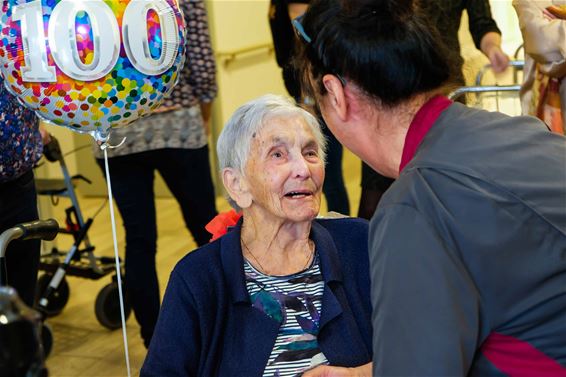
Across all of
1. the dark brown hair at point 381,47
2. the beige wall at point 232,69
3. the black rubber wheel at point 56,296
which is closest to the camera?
the dark brown hair at point 381,47

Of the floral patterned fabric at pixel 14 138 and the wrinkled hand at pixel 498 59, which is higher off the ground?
the floral patterned fabric at pixel 14 138

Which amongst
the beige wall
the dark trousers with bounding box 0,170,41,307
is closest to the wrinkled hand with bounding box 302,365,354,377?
the dark trousers with bounding box 0,170,41,307

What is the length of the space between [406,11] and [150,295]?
2208 mm

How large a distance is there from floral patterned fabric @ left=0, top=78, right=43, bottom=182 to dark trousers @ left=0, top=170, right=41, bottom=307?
0.04 metres

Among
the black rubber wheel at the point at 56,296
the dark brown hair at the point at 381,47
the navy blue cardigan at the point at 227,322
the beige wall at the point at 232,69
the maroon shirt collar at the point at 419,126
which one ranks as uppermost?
the dark brown hair at the point at 381,47

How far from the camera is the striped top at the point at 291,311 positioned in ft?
6.40

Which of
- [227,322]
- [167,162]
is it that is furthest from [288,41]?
[227,322]

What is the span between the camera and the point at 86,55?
1942 millimetres

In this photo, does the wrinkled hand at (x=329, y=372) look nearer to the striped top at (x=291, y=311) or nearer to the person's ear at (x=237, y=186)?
the striped top at (x=291, y=311)

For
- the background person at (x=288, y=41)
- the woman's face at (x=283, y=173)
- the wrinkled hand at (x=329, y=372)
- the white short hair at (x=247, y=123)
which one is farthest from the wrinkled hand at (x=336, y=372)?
the background person at (x=288, y=41)

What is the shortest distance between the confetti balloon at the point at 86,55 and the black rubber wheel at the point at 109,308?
73.4 inches

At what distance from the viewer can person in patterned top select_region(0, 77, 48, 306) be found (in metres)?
2.37

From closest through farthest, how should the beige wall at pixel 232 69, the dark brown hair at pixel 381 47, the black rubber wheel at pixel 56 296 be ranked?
the dark brown hair at pixel 381 47 < the black rubber wheel at pixel 56 296 < the beige wall at pixel 232 69

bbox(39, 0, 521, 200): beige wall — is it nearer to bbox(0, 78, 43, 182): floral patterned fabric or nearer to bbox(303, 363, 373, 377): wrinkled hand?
bbox(0, 78, 43, 182): floral patterned fabric
